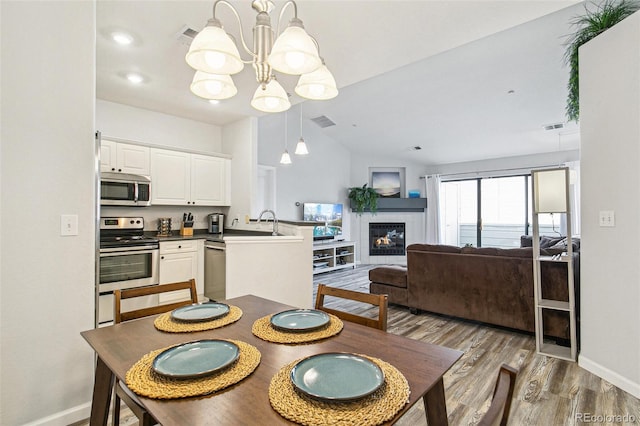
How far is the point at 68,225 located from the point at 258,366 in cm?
154

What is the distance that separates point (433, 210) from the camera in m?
8.20

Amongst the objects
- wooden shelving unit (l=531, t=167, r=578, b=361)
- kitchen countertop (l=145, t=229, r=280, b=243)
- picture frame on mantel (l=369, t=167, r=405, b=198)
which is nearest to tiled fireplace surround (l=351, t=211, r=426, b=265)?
picture frame on mantel (l=369, t=167, r=405, b=198)

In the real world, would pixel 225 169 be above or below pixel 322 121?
below

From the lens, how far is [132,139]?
4.13 metres

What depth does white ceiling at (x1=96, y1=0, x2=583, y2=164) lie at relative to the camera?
7.10 feet

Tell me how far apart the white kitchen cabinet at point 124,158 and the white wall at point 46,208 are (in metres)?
1.96

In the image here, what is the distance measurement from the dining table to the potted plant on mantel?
21.3 ft

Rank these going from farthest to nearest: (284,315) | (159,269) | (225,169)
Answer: (225,169)
(159,269)
(284,315)

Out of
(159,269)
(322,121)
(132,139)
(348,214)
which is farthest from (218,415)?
(348,214)

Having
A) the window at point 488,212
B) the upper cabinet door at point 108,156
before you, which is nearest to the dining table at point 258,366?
the upper cabinet door at point 108,156

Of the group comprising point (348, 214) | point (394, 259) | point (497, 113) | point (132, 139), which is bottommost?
point (394, 259)

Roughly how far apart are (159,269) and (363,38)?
3.15 m

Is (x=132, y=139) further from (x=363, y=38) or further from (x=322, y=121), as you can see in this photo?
(x=322, y=121)

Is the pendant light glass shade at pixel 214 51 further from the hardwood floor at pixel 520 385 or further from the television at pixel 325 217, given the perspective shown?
the television at pixel 325 217
